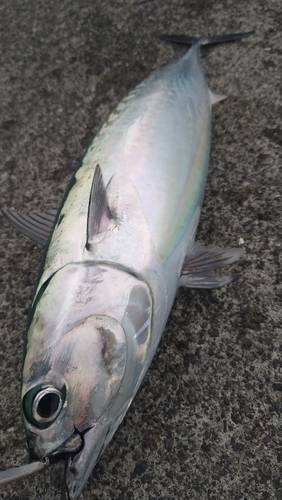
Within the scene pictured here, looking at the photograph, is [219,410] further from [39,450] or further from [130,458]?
[39,450]

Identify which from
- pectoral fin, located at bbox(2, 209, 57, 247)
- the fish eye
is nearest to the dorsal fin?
pectoral fin, located at bbox(2, 209, 57, 247)

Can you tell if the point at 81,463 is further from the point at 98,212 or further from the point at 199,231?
the point at 199,231

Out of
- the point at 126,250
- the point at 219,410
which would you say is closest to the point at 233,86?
the point at 126,250

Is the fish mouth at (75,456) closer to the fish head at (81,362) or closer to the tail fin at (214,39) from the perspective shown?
the fish head at (81,362)

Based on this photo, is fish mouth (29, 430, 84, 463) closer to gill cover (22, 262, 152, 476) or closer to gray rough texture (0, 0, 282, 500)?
gill cover (22, 262, 152, 476)

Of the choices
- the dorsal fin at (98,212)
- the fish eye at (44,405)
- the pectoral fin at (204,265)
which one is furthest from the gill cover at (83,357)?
the pectoral fin at (204,265)

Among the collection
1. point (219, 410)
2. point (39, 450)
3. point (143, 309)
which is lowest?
point (219, 410)
